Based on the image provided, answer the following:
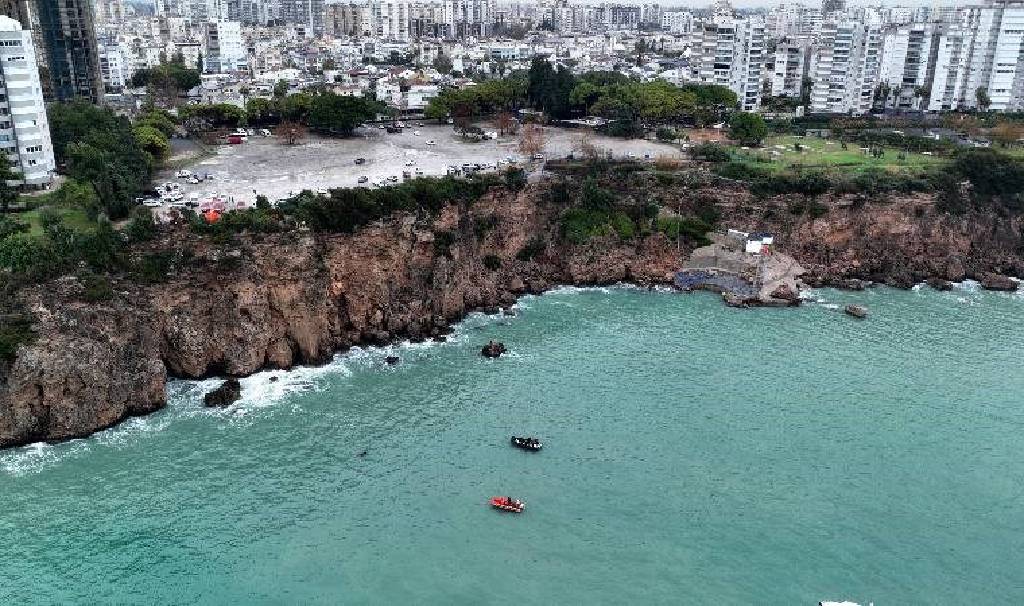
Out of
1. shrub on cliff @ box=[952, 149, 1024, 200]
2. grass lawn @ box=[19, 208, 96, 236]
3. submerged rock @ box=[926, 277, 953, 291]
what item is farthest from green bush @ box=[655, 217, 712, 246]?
grass lawn @ box=[19, 208, 96, 236]

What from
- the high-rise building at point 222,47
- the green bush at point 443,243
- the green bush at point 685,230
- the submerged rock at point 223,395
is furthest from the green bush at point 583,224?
the high-rise building at point 222,47

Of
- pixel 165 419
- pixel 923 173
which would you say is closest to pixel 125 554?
pixel 165 419

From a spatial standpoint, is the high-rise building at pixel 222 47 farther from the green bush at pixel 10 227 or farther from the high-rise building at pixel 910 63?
the high-rise building at pixel 910 63

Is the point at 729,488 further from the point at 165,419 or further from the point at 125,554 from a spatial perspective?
the point at 165,419

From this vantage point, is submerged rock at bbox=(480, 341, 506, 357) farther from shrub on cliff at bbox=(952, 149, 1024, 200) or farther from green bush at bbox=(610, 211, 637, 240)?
shrub on cliff at bbox=(952, 149, 1024, 200)

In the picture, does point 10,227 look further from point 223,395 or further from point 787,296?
point 787,296

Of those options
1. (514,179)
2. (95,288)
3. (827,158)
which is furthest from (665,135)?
(95,288)
